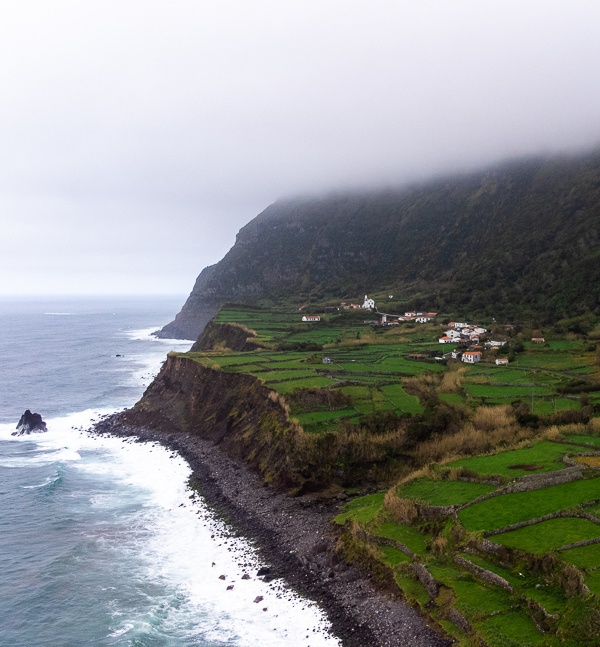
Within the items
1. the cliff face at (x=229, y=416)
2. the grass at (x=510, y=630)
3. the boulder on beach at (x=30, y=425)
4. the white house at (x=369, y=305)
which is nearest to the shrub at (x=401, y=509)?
the cliff face at (x=229, y=416)

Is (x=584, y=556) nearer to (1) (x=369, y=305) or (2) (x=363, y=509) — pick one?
(2) (x=363, y=509)

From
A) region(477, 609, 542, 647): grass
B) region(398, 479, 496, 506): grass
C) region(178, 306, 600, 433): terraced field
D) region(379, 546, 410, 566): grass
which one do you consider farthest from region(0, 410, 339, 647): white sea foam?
region(178, 306, 600, 433): terraced field

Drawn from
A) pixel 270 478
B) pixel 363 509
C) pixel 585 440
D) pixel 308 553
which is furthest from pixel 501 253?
pixel 308 553

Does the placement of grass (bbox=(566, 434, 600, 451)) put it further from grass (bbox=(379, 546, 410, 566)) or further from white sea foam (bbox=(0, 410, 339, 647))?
white sea foam (bbox=(0, 410, 339, 647))

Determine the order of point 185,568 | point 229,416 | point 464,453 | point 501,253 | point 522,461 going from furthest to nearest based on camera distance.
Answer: point 501,253 < point 229,416 < point 464,453 < point 522,461 < point 185,568

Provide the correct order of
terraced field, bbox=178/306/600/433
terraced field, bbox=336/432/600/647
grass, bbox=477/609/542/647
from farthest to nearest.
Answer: terraced field, bbox=178/306/600/433 < terraced field, bbox=336/432/600/647 < grass, bbox=477/609/542/647

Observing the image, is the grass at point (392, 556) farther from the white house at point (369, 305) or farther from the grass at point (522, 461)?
the white house at point (369, 305)
